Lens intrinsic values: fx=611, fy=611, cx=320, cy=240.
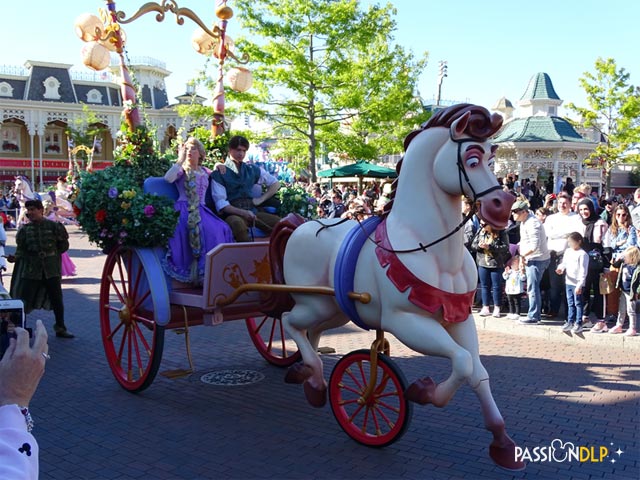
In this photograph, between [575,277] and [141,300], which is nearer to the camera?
[141,300]

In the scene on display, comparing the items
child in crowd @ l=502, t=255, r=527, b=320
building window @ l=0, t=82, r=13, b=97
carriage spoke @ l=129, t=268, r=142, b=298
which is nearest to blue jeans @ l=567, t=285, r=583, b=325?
child in crowd @ l=502, t=255, r=527, b=320

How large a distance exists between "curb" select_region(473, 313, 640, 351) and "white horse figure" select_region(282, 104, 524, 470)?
4.52 meters

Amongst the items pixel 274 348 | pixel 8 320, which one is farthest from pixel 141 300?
pixel 8 320

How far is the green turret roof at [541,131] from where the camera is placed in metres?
28.4

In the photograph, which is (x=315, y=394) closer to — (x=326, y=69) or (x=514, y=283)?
(x=514, y=283)

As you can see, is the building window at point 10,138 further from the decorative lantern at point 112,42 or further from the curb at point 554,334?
the curb at point 554,334

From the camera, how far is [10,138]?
47500mm

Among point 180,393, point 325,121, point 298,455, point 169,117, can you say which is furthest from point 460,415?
point 169,117

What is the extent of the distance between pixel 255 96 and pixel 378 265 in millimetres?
16577

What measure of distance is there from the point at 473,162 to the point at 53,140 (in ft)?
168

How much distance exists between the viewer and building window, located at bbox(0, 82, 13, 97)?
45.9 meters

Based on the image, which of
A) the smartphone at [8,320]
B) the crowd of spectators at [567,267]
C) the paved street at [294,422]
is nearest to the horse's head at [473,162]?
the paved street at [294,422]

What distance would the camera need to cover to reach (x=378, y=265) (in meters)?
4.38

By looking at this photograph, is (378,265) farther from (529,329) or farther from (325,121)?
(325,121)
